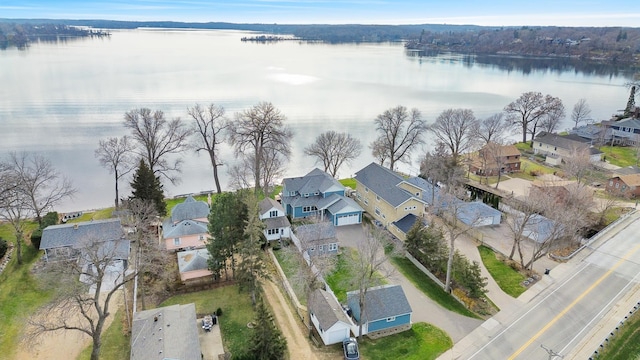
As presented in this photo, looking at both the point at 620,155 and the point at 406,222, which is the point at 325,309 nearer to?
the point at 406,222

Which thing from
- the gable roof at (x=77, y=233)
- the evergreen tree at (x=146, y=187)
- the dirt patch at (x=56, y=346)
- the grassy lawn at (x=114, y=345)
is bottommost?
the grassy lawn at (x=114, y=345)

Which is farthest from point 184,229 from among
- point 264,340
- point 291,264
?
point 264,340

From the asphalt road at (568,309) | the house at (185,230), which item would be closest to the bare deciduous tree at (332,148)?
the house at (185,230)

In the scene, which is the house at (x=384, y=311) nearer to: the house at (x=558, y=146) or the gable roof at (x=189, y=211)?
the gable roof at (x=189, y=211)

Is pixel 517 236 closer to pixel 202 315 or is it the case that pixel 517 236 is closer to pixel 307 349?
pixel 307 349

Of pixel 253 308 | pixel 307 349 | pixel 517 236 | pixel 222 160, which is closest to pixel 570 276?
pixel 517 236
